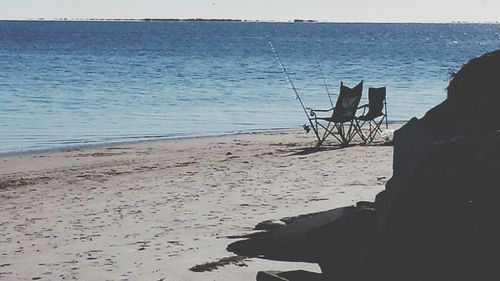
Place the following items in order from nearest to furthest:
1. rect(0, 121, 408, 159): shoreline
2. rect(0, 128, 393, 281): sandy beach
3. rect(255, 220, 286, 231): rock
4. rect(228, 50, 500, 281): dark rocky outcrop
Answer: rect(228, 50, 500, 281): dark rocky outcrop, rect(0, 128, 393, 281): sandy beach, rect(255, 220, 286, 231): rock, rect(0, 121, 408, 159): shoreline

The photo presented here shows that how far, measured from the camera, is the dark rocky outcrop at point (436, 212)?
4.58 metres

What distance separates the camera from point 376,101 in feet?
47.0

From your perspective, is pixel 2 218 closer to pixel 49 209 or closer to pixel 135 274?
pixel 49 209

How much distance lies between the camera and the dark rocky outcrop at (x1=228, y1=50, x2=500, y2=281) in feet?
15.0

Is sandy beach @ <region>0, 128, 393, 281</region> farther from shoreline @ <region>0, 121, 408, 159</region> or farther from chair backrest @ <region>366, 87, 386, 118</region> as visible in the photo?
chair backrest @ <region>366, 87, 386, 118</region>

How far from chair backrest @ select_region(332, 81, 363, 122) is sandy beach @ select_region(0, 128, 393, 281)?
2.27 feet

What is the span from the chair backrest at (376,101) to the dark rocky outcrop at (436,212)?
27.2 ft

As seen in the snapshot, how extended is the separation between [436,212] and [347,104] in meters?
9.50

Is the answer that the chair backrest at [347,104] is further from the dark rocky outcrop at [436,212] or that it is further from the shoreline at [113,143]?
the dark rocky outcrop at [436,212]

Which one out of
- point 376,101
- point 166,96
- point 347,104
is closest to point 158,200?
point 347,104

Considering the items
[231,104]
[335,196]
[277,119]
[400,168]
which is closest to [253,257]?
[400,168]

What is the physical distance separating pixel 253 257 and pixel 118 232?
171 centimetres

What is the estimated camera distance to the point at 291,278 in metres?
5.18

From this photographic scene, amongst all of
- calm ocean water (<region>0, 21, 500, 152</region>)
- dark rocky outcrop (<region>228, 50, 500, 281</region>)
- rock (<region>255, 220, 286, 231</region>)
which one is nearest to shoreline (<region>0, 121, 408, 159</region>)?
calm ocean water (<region>0, 21, 500, 152</region>)
